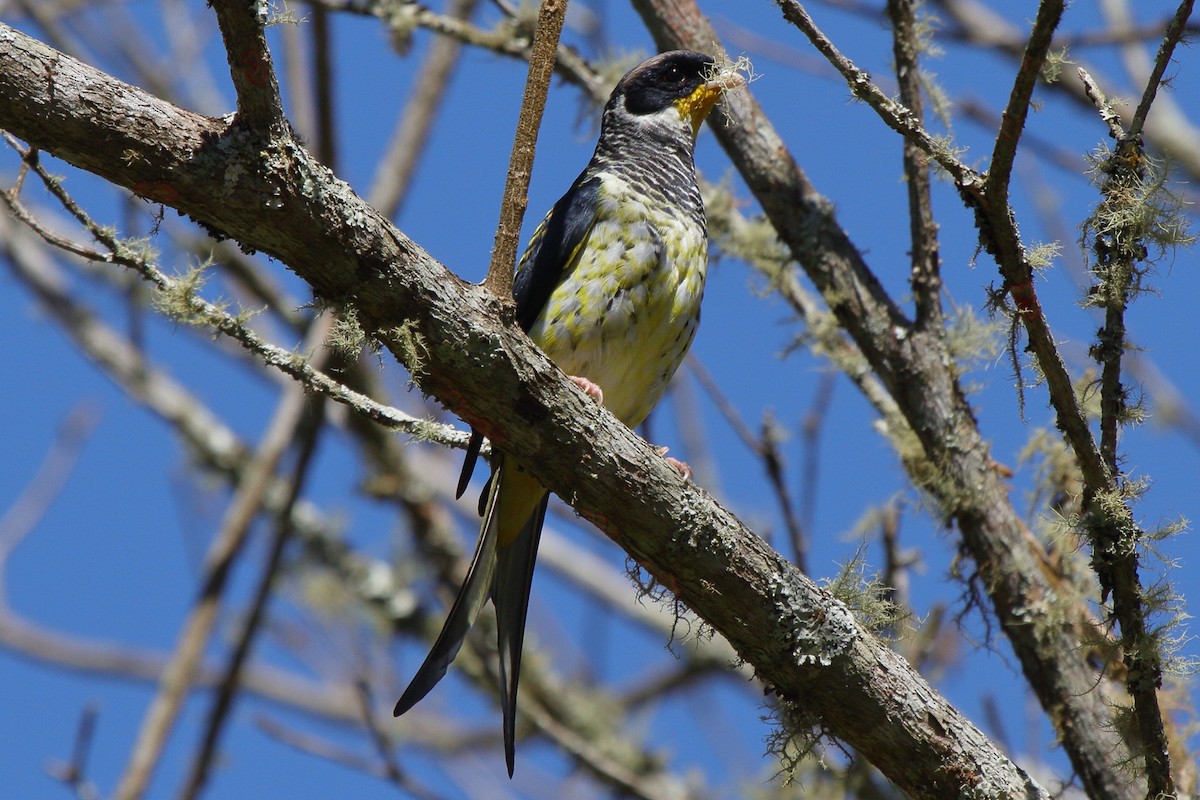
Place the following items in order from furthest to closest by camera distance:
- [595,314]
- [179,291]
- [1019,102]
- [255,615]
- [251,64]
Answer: [255,615], [595,314], [179,291], [1019,102], [251,64]

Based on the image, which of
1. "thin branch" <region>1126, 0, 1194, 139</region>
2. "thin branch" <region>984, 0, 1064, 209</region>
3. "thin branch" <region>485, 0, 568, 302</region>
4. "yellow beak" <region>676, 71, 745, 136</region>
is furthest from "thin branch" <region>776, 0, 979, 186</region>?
"yellow beak" <region>676, 71, 745, 136</region>

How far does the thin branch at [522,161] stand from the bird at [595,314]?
0.74 m

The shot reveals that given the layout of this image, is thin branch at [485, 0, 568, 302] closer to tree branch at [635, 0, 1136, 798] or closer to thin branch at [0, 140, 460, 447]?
thin branch at [0, 140, 460, 447]

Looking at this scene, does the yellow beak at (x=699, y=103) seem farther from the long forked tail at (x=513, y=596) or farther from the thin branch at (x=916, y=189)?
the long forked tail at (x=513, y=596)

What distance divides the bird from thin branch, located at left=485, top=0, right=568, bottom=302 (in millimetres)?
745

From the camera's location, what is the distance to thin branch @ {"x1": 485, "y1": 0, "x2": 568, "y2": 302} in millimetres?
2311

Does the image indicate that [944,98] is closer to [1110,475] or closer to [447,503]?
[1110,475]

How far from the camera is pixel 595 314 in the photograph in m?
3.21

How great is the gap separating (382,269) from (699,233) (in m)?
1.45

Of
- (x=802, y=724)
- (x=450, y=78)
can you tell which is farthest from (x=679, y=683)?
(x=802, y=724)

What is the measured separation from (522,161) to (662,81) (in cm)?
181

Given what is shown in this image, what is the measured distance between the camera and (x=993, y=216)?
229 cm

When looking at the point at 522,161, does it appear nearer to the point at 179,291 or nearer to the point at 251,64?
the point at 251,64

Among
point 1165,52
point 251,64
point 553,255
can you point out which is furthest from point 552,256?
point 1165,52
